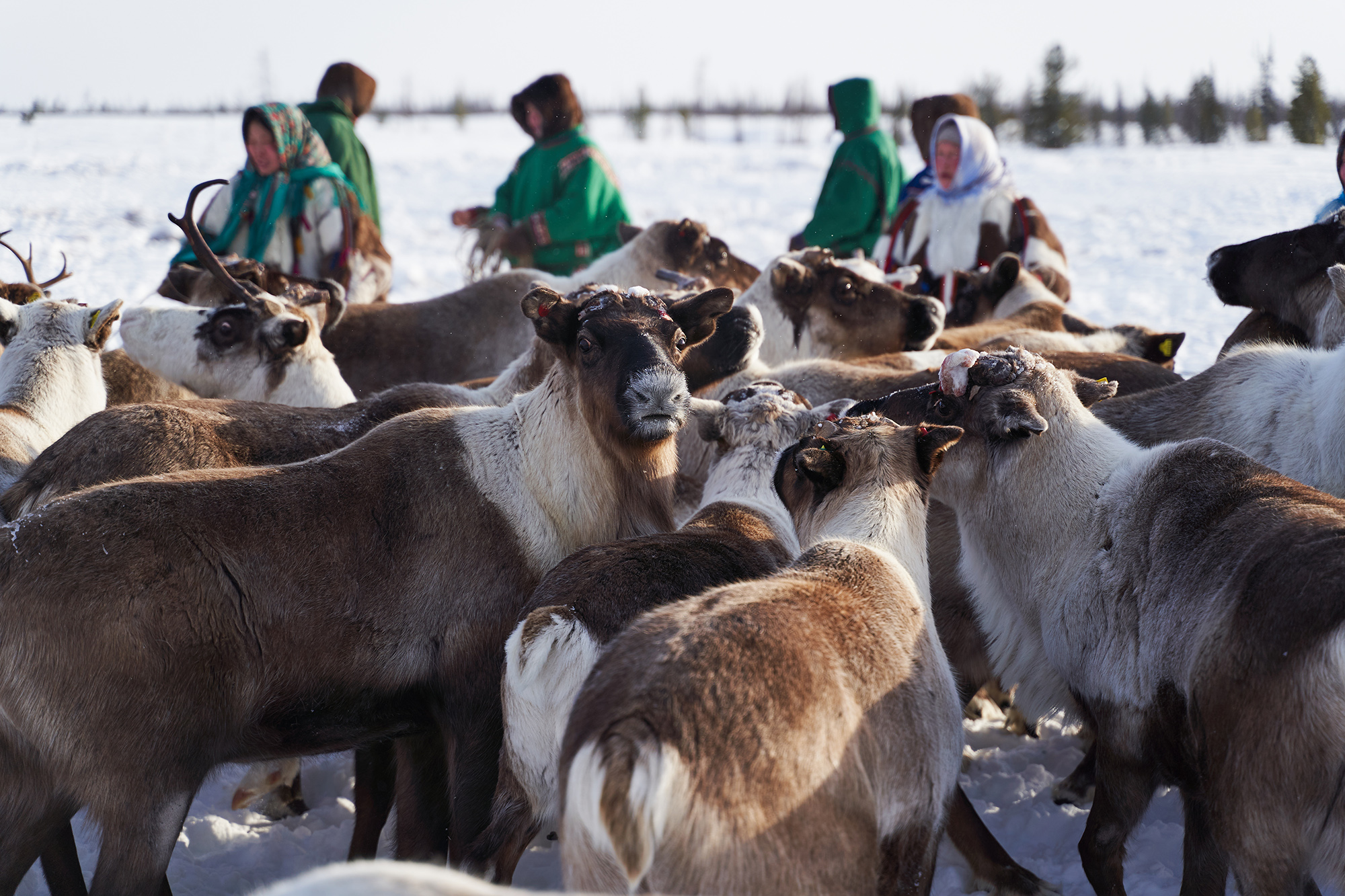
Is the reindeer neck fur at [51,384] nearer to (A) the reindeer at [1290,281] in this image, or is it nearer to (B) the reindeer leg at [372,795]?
(B) the reindeer leg at [372,795]

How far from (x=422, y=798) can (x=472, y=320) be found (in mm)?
4421

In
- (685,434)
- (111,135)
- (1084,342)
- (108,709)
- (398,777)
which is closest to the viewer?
(108,709)

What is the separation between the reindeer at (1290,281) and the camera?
5168 millimetres

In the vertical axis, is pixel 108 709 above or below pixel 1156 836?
above

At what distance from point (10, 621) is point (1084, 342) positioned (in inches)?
215

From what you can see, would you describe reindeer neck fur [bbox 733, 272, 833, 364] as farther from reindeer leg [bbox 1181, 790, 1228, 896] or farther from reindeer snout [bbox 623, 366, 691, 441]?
reindeer leg [bbox 1181, 790, 1228, 896]

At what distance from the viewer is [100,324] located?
213 inches

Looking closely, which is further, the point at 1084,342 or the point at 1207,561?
the point at 1084,342

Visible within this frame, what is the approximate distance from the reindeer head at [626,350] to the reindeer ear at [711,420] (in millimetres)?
291

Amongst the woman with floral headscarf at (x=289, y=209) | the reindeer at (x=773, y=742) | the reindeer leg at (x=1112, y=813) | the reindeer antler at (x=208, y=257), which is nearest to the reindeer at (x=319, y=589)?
the reindeer at (x=773, y=742)

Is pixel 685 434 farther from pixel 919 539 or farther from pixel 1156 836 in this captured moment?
pixel 1156 836

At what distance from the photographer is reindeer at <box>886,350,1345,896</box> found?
2.70 m

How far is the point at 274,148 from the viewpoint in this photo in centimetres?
777

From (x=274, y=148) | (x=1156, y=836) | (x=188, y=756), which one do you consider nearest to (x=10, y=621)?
(x=188, y=756)
